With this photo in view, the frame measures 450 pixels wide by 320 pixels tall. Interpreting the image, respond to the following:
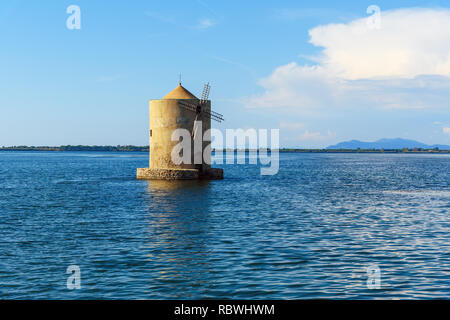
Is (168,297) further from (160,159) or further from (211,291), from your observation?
(160,159)

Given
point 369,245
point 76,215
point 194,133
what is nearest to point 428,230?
point 369,245

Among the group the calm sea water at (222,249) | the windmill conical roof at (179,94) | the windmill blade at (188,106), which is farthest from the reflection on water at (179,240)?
the windmill conical roof at (179,94)

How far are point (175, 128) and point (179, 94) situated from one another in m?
3.12

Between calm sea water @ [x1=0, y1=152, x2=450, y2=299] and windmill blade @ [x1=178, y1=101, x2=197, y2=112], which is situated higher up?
windmill blade @ [x1=178, y1=101, x2=197, y2=112]

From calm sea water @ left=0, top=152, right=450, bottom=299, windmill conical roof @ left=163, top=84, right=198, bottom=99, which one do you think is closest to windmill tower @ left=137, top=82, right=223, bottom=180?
windmill conical roof @ left=163, top=84, right=198, bottom=99

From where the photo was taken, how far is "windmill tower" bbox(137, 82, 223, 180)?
4044 centimetres

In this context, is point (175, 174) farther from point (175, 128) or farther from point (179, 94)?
point (179, 94)

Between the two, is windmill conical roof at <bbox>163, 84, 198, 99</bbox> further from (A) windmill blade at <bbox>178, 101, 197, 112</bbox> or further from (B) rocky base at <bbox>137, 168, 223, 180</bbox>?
(B) rocky base at <bbox>137, 168, 223, 180</bbox>

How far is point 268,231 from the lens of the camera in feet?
61.3

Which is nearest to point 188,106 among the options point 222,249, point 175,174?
point 175,174

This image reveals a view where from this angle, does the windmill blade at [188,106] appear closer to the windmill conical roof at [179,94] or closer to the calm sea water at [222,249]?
the windmill conical roof at [179,94]

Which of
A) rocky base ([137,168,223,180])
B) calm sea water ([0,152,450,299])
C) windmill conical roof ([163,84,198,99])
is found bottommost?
calm sea water ([0,152,450,299])

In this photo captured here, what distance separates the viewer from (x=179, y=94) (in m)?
41.7
